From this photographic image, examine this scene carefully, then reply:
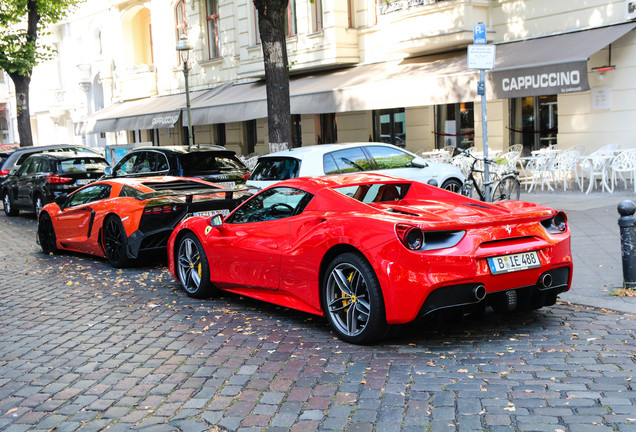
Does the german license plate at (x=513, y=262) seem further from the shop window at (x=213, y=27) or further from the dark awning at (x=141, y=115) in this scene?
the shop window at (x=213, y=27)

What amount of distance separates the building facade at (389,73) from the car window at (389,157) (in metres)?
A: 3.48

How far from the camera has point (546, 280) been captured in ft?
18.1

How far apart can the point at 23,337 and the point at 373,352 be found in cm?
320

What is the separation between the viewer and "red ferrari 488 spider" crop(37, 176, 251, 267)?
9312 mm

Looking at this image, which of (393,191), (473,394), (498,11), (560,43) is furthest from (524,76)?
(473,394)

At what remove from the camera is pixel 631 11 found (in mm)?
14484

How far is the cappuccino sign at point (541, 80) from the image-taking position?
13113mm

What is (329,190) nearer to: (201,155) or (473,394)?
(473,394)

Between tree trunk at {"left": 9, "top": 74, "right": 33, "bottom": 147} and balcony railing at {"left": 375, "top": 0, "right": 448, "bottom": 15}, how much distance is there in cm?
1543

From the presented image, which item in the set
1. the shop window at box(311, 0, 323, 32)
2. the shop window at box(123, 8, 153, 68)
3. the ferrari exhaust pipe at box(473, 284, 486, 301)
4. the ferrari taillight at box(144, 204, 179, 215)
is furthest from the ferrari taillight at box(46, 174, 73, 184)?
the shop window at box(123, 8, 153, 68)

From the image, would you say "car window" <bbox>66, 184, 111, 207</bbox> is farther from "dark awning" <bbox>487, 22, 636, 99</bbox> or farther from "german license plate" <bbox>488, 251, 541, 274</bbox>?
"dark awning" <bbox>487, 22, 636, 99</bbox>

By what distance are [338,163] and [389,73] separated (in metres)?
7.92

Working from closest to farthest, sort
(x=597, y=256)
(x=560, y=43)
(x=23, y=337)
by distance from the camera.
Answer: (x=23, y=337), (x=597, y=256), (x=560, y=43)

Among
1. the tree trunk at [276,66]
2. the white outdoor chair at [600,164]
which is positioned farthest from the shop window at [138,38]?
the white outdoor chair at [600,164]
